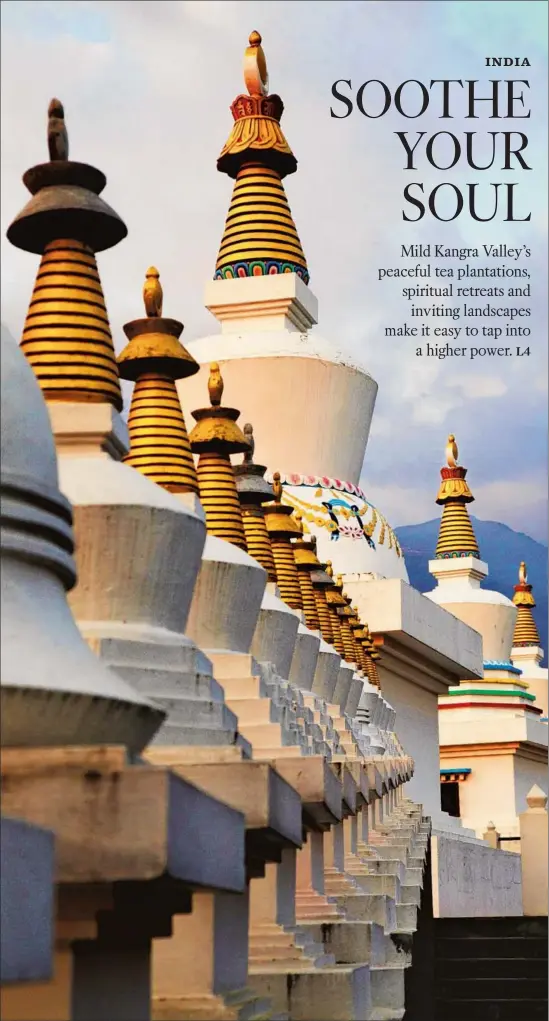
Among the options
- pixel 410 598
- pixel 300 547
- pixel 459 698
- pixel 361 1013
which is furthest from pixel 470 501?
pixel 361 1013

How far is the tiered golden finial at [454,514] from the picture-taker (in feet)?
134

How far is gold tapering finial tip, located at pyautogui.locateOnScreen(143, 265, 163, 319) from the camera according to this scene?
23.6 ft

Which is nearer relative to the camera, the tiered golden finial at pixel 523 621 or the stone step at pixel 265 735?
the stone step at pixel 265 735

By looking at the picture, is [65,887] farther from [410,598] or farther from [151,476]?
[410,598]

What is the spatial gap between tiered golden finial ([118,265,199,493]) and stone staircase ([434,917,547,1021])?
8.56 metres

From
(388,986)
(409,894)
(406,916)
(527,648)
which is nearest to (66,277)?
(388,986)

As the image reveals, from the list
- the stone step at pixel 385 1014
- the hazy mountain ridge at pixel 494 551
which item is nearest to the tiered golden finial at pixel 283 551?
the stone step at pixel 385 1014

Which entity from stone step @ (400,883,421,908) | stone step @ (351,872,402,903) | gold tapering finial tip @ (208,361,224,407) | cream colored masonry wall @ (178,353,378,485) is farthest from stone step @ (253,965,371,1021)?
cream colored masonry wall @ (178,353,378,485)

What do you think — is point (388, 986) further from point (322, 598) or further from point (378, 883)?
point (322, 598)

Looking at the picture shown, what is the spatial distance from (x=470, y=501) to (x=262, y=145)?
1818cm

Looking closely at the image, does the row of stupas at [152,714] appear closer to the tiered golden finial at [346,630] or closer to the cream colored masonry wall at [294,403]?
the tiered golden finial at [346,630]

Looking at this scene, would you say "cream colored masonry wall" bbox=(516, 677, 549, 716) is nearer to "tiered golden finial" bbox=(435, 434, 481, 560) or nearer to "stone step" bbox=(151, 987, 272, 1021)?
"tiered golden finial" bbox=(435, 434, 481, 560)

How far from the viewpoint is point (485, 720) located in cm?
3734

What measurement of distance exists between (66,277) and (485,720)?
32256mm
